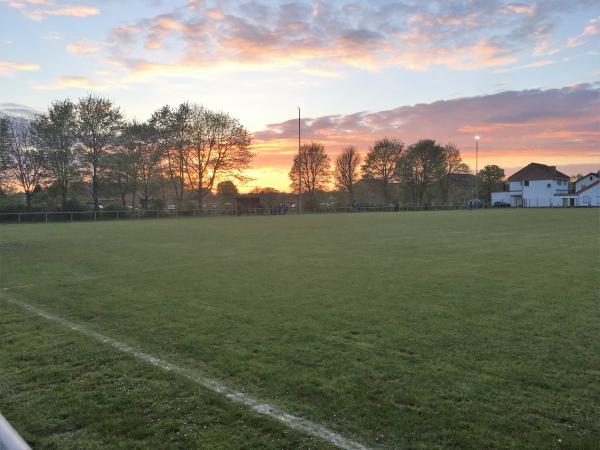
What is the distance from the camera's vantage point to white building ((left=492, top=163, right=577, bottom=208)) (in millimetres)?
85875

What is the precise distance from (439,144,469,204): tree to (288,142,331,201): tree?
22531mm

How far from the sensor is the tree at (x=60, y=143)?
43844 millimetres

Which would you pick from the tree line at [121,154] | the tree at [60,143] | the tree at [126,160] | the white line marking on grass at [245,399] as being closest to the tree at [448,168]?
the tree line at [121,154]

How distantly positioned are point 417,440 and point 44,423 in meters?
2.79

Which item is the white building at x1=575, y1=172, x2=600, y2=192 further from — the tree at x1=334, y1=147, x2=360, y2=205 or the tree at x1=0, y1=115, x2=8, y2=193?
the tree at x1=0, y1=115, x2=8, y2=193

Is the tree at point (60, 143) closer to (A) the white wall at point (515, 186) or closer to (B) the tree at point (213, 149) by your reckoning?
(B) the tree at point (213, 149)

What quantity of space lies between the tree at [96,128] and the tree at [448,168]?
58209 mm

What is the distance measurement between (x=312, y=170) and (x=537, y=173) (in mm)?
47882

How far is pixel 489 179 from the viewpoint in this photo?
98.8 metres

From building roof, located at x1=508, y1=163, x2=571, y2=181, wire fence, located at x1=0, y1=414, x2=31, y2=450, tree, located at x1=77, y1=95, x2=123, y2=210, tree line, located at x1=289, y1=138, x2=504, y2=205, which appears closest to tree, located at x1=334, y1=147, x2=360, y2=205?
tree line, located at x1=289, y1=138, x2=504, y2=205

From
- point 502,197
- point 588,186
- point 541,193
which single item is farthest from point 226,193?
point 588,186

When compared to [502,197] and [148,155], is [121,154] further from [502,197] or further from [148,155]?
[502,197]

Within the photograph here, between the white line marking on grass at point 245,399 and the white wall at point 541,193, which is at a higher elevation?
the white wall at point 541,193

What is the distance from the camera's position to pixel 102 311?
21.8 ft
